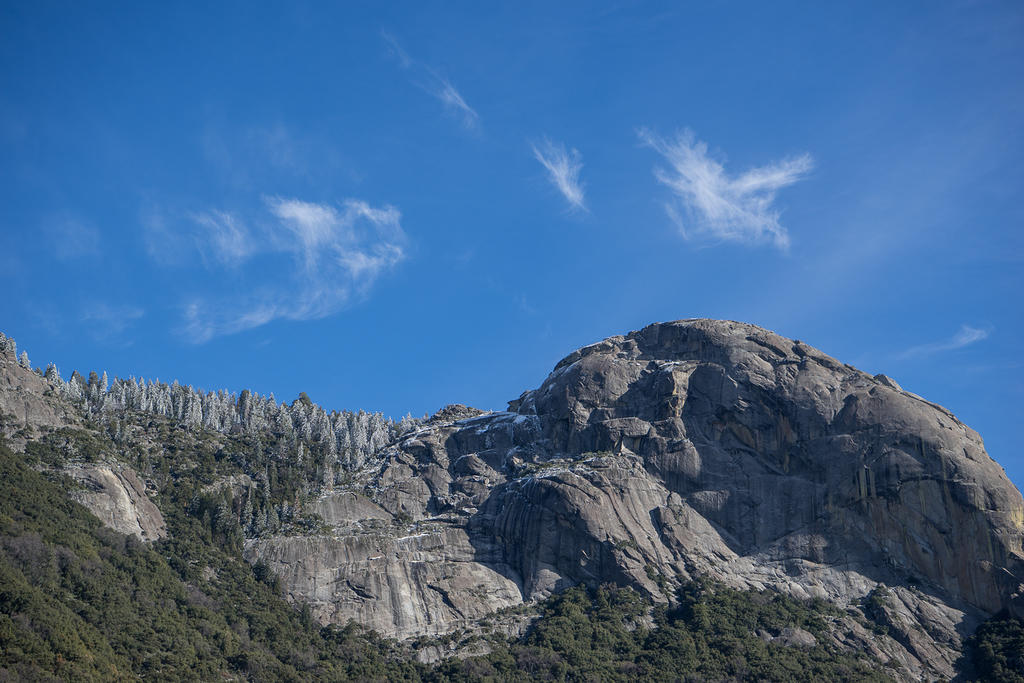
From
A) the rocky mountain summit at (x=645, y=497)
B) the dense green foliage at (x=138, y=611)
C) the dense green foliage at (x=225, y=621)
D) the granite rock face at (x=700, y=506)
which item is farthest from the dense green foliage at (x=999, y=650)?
the dense green foliage at (x=138, y=611)

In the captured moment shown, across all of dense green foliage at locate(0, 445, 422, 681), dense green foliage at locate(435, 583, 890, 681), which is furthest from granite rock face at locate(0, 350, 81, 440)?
dense green foliage at locate(435, 583, 890, 681)

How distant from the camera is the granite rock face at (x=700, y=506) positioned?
12106 centimetres

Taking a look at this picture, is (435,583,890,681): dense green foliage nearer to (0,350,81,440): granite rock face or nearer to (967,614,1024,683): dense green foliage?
(967,614,1024,683): dense green foliage

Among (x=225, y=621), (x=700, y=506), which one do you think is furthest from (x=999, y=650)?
(x=225, y=621)

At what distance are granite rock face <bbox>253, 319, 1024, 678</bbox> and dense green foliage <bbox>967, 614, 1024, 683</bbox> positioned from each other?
1.86 meters

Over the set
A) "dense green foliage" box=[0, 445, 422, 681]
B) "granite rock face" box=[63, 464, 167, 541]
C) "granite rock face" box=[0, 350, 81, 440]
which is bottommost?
"dense green foliage" box=[0, 445, 422, 681]

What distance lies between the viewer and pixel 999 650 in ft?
369

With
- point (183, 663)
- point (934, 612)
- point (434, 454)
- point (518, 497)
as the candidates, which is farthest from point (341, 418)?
point (934, 612)

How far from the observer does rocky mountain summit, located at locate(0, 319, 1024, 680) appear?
120 m

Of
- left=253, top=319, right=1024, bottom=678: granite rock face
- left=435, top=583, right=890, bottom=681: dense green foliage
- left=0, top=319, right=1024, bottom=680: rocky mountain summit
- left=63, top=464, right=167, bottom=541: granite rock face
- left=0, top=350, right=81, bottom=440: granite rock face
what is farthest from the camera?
left=0, top=350, right=81, bottom=440: granite rock face

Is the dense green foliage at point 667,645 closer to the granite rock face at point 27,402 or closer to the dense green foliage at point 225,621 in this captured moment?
the dense green foliage at point 225,621

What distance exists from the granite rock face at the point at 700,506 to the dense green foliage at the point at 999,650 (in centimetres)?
186

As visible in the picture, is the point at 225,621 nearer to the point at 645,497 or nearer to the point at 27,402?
the point at 27,402

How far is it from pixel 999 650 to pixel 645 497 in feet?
143
